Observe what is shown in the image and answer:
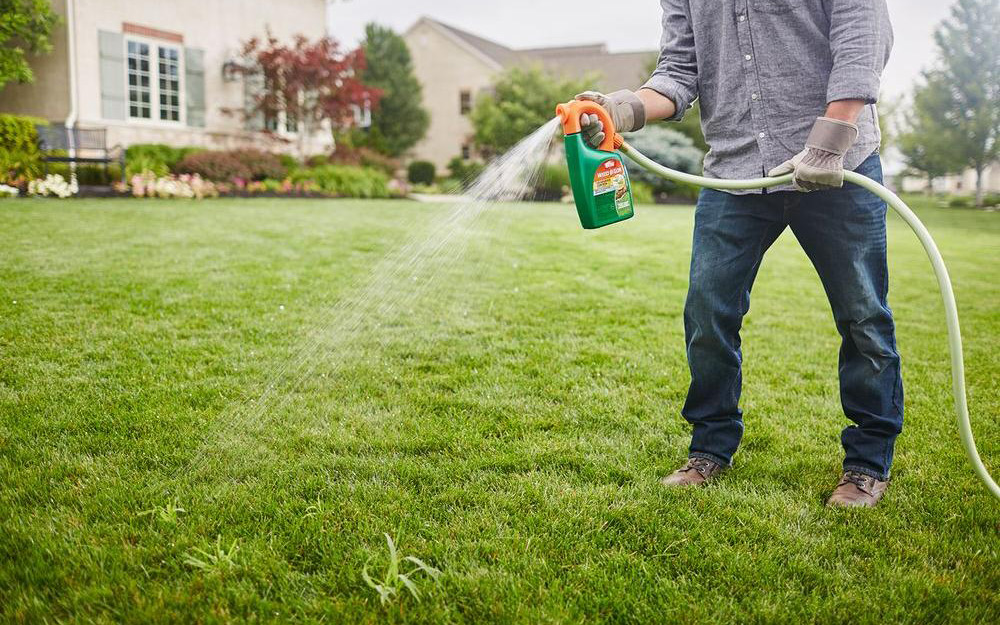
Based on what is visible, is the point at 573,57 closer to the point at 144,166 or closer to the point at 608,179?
the point at 144,166

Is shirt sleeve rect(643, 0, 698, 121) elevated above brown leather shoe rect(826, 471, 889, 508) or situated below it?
above

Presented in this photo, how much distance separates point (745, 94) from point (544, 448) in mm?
1325

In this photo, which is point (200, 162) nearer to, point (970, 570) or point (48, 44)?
point (48, 44)

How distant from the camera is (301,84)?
612 inches

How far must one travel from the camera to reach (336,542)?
192 centimetres

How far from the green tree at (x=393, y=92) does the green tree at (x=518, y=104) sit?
5.33m

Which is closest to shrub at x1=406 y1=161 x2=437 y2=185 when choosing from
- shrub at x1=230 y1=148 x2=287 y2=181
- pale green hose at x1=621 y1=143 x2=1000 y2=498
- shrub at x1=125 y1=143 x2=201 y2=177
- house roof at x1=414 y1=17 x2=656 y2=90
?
house roof at x1=414 y1=17 x2=656 y2=90

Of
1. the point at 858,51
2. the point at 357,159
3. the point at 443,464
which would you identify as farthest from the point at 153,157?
the point at 858,51

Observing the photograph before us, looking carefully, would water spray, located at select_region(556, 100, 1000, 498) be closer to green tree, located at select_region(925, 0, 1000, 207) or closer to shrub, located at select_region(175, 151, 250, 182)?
shrub, located at select_region(175, 151, 250, 182)

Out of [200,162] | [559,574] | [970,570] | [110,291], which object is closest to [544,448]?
[559,574]

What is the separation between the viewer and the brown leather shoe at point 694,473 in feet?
7.63

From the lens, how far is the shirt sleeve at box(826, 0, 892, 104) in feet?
6.38

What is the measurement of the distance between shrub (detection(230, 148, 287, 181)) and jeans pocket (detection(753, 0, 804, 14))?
1227 cm

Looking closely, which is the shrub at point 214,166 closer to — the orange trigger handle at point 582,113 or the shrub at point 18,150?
the shrub at point 18,150
